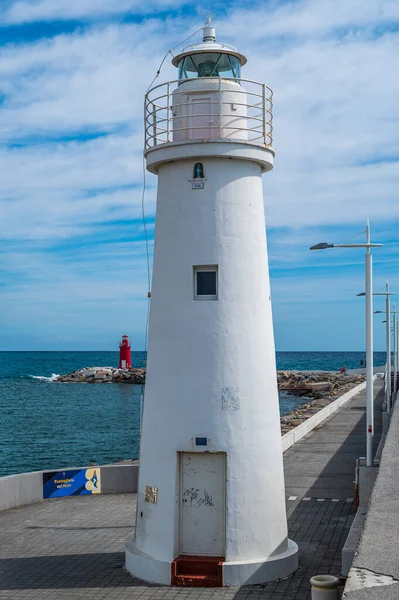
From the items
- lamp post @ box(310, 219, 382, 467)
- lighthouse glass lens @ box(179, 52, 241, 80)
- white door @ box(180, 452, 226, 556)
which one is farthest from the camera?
lamp post @ box(310, 219, 382, 467)

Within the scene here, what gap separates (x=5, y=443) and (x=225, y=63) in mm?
38271

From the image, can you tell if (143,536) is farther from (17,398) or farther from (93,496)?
(17,398)

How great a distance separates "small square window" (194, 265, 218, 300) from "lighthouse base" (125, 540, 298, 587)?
4.40 metres

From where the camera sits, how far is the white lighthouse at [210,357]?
1293 centimetres

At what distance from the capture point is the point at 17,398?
88188mm

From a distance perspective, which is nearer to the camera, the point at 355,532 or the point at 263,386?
the point at 355,532

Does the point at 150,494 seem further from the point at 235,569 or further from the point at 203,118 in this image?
the point at 203,118

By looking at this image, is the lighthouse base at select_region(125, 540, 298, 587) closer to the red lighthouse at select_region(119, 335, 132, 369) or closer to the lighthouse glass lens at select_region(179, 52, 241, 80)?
the lighthouse glass lens at select_region(179, 52, 241, 80)

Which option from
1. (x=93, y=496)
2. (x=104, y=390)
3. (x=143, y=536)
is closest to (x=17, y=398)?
(x=104, y=390)

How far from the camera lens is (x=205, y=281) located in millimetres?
13281

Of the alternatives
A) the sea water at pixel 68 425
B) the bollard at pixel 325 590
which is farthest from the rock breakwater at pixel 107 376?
the bollard at pixel 325 590

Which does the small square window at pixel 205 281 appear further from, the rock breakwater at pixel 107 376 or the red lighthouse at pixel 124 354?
the red lighthouse at pixel 124 354

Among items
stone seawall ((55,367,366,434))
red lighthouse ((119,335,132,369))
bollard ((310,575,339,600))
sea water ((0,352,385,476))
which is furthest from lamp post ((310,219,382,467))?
red lighthouse ((119,335,132,369))

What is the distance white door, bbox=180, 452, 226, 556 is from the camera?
42.4 feet
